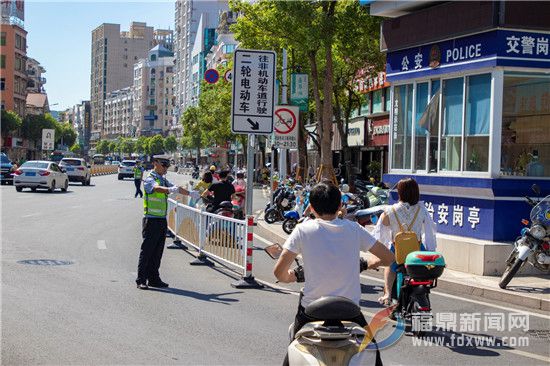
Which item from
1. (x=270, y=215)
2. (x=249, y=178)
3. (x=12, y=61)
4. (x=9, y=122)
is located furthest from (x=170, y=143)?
(x=249, y=178)

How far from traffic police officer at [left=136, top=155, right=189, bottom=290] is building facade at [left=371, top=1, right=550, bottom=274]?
5.37m

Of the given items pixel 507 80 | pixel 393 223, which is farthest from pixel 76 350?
pixel 507 80

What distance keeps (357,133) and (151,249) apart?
115 feet

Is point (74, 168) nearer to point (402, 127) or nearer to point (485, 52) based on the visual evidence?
point (402, 127)

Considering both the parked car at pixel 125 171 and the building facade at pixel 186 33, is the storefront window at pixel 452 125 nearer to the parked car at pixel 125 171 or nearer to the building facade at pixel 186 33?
the parked car at pixel 125 171

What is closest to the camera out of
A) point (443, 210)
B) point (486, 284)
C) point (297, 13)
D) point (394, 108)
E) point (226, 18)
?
point (486, 284)

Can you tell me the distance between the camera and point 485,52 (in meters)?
12.9

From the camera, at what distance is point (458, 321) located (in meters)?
8.77

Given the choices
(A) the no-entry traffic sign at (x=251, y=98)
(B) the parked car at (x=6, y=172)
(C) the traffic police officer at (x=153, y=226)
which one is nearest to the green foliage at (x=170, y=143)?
(B) the parked car at (x=6, y=172)

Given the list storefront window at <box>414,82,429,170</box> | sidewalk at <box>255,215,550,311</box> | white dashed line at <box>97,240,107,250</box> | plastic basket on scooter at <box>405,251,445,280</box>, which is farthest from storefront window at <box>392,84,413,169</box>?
plastic basket on scooter at <box>405,251,445,280</box>

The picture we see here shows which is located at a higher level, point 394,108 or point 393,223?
point 394,108

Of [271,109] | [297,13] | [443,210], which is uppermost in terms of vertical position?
[297,13]

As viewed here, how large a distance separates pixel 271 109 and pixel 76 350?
6.07 m

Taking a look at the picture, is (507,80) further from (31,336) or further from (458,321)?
(31,336)
